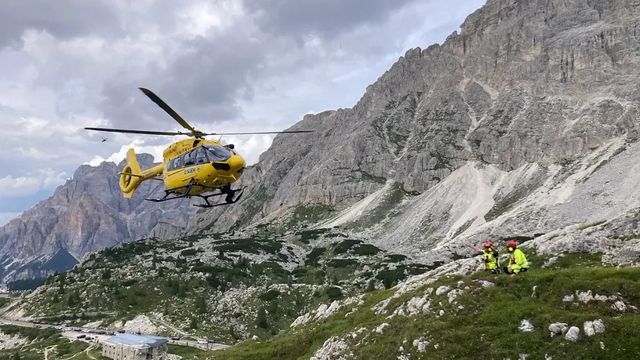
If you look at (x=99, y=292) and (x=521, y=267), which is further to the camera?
(x=99, y=292)

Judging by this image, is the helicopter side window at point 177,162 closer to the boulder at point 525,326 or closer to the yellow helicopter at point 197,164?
the yellow helicopter at point 197,164

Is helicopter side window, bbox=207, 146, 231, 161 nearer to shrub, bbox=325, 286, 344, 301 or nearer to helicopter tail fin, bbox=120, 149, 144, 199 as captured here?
helicopter tail fin, bbox=120, 149, 144, 199

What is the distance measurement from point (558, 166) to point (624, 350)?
164 meters

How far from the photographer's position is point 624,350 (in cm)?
1952

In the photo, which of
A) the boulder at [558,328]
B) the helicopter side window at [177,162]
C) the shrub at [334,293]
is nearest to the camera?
the boulder at [558,328]

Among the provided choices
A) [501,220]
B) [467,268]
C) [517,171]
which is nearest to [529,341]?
[467,268]

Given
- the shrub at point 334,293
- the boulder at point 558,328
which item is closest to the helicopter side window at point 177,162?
the boulder at point 558,328

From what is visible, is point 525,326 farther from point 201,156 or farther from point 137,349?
point 137,349

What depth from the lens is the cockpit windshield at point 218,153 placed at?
32.7m

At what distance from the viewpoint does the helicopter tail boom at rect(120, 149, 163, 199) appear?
43.7 meters

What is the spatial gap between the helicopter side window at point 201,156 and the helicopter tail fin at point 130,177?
13149 millimetres

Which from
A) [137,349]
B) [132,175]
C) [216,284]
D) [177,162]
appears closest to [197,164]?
[177,162]

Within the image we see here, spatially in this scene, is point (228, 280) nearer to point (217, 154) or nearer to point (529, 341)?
point (217, 154)

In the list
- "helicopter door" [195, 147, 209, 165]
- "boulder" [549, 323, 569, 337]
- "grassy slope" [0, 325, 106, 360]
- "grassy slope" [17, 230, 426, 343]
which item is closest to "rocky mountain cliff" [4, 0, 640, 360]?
"boulder" [549, 323, 569, 337]
